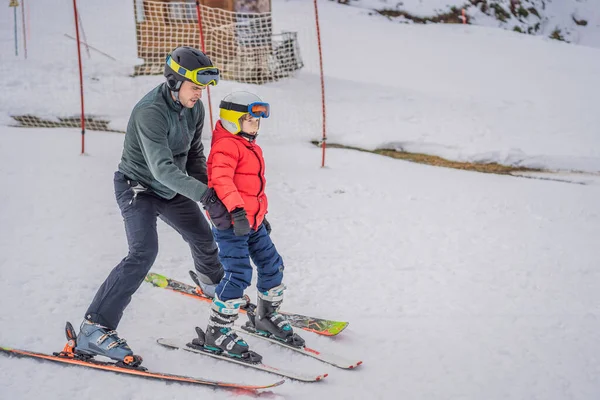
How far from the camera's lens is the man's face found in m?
3.87

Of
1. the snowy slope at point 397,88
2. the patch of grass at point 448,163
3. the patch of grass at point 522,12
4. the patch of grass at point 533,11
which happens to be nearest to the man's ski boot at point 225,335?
the patch of grass at point 448,163

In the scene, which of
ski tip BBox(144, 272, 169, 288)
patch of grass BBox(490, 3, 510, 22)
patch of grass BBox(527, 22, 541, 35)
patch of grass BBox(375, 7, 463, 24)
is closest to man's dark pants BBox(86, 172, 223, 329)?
ski tip BBox(144, 272, 169, 288)

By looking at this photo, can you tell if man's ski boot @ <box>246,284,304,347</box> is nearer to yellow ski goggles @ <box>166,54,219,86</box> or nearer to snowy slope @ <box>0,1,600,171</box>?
yellow ski goggles @ <box>166,54,219,86</box>

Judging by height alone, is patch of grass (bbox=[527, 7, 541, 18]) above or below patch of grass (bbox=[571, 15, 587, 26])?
above

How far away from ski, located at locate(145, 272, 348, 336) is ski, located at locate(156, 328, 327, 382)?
675mm

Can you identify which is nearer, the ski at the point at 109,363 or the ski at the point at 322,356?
the ski at the point at 109,363

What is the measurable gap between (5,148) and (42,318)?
17.8 ft

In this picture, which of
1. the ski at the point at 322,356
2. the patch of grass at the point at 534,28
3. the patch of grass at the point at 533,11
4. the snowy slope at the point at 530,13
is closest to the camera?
the ski at the point at 322,356

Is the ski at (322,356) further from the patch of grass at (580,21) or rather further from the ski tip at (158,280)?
the patch of grass at (580,21)

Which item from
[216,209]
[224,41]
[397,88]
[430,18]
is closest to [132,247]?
[216,209]

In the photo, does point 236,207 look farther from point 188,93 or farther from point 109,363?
point 109,363

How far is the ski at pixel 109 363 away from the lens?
3.66 m

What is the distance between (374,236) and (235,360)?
3180mm

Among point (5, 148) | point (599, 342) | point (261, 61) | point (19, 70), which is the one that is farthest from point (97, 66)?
point (599, 342)
